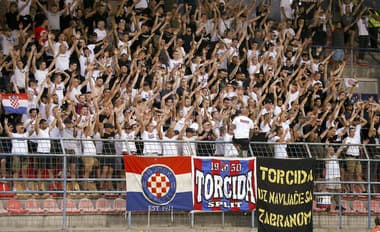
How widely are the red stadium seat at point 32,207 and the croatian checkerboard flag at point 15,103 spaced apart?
2597 mm

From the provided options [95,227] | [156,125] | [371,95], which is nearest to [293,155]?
[156,125]

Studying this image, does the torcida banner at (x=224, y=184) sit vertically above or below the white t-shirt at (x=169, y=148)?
below

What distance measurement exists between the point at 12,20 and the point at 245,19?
24.5 ft

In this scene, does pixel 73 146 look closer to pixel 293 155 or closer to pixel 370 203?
pixel 293 155

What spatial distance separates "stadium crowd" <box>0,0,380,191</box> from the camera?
73.8 feet

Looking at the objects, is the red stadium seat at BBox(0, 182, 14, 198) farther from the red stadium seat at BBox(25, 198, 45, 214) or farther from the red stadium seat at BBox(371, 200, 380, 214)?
the red stadium seat at BBox(371, 200, 380, 214)

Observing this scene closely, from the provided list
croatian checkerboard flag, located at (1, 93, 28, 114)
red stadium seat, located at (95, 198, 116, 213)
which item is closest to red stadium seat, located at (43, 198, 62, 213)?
red stadium seat, located at (95, 198, 116, 213)

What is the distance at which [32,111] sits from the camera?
22219 mm

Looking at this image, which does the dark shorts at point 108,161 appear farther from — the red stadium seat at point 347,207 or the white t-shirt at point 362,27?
the white t-shirt at point 362,27

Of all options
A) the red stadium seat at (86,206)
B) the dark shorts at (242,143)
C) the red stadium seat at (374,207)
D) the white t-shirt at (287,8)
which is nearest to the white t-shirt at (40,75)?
the red stadium seat at (86,206)

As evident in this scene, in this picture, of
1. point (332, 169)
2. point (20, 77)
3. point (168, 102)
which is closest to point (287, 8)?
point (168, 102)

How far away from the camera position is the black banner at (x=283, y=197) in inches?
884

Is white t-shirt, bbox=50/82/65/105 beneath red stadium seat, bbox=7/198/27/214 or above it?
above

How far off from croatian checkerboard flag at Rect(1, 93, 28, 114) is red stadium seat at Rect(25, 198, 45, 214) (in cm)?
260
